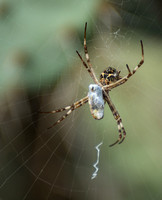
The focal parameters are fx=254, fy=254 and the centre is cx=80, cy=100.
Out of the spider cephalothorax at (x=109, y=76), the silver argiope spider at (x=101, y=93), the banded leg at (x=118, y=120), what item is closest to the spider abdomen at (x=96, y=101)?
the silver argiope spider at (x=101, y=93)

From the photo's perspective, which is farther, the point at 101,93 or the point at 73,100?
the point at 73,100

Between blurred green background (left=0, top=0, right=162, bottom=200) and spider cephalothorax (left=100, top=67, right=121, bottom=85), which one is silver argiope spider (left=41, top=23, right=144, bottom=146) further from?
blurred green background (left=0, top=0, right=162, bottom=200)

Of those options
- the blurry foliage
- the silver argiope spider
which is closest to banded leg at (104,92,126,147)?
the silver argiope spider

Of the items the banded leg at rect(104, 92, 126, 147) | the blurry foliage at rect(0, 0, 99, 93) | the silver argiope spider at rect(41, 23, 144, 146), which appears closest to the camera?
the blurry foliage at rect(0, 0, 99, 93)

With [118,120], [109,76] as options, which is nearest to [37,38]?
[109,76]

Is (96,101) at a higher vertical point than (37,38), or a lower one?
lower

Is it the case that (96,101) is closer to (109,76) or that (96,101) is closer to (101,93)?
(101,93)
